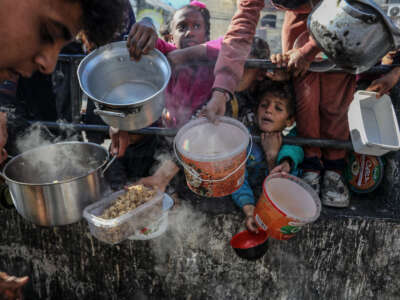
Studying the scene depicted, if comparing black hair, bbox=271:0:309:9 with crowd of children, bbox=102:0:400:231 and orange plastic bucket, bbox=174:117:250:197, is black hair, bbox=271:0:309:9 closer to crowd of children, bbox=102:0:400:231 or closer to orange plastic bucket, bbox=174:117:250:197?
crowd of children, bbox=102:0:400:231

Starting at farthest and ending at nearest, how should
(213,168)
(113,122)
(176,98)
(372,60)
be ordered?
(176,98) → (113,122) → (213,168) → (372,60)

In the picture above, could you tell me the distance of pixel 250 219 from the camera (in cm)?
206

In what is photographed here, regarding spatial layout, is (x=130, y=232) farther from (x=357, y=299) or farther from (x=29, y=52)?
(x=357, y=299)

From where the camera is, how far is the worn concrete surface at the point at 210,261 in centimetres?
216

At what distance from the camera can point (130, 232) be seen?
1823 millimetres

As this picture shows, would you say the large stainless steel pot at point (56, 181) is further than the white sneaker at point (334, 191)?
No

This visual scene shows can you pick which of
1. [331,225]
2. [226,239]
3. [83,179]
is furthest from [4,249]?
[331,225]

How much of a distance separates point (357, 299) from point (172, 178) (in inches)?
66.5

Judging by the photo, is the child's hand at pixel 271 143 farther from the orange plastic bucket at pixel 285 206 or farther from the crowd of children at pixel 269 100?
the orange plastic bucket at pixel 285 206

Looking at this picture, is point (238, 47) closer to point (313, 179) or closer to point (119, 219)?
point (313, 179)

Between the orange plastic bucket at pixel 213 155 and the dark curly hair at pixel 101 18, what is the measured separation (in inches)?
30.2

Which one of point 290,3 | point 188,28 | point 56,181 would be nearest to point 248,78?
point 290,3

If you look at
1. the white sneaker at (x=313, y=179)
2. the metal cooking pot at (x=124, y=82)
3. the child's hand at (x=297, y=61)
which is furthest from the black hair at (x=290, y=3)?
the white sneaker at (x=313, y=179)

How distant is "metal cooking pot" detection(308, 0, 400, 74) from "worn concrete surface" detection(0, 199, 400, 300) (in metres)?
1.09
